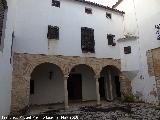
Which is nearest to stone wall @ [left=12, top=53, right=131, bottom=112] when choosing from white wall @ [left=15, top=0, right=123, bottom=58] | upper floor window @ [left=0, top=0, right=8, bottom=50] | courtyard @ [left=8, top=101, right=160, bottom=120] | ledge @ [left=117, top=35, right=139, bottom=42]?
white wall @ [left=15, top=0, right=123, bottom=58]

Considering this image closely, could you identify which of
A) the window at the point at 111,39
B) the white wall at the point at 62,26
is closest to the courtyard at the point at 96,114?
the white wall at the point at 62,26

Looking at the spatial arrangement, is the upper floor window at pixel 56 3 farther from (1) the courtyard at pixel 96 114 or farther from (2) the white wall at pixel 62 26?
(1) the courtyard at pixel 96 114

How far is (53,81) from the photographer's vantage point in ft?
46.5

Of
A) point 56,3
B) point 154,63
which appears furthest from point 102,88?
point 56,3

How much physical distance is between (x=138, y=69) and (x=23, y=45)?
8788 mm

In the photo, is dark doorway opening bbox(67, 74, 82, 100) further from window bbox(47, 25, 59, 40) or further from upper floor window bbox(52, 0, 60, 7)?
upper floor window bbox(52, 0, 60, 7)

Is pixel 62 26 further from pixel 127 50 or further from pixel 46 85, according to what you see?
pixel 127 50

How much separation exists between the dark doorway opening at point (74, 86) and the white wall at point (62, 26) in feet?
10.2

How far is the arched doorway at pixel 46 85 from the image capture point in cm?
1341

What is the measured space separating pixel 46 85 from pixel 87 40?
481 centimetres

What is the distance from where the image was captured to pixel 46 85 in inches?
545

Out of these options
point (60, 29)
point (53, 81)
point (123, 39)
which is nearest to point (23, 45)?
point (60, 29)

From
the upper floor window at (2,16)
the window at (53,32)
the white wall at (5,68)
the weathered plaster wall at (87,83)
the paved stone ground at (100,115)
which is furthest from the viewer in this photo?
the weathered plaster wall at (87,83)

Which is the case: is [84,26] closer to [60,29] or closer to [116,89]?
[60,29]
